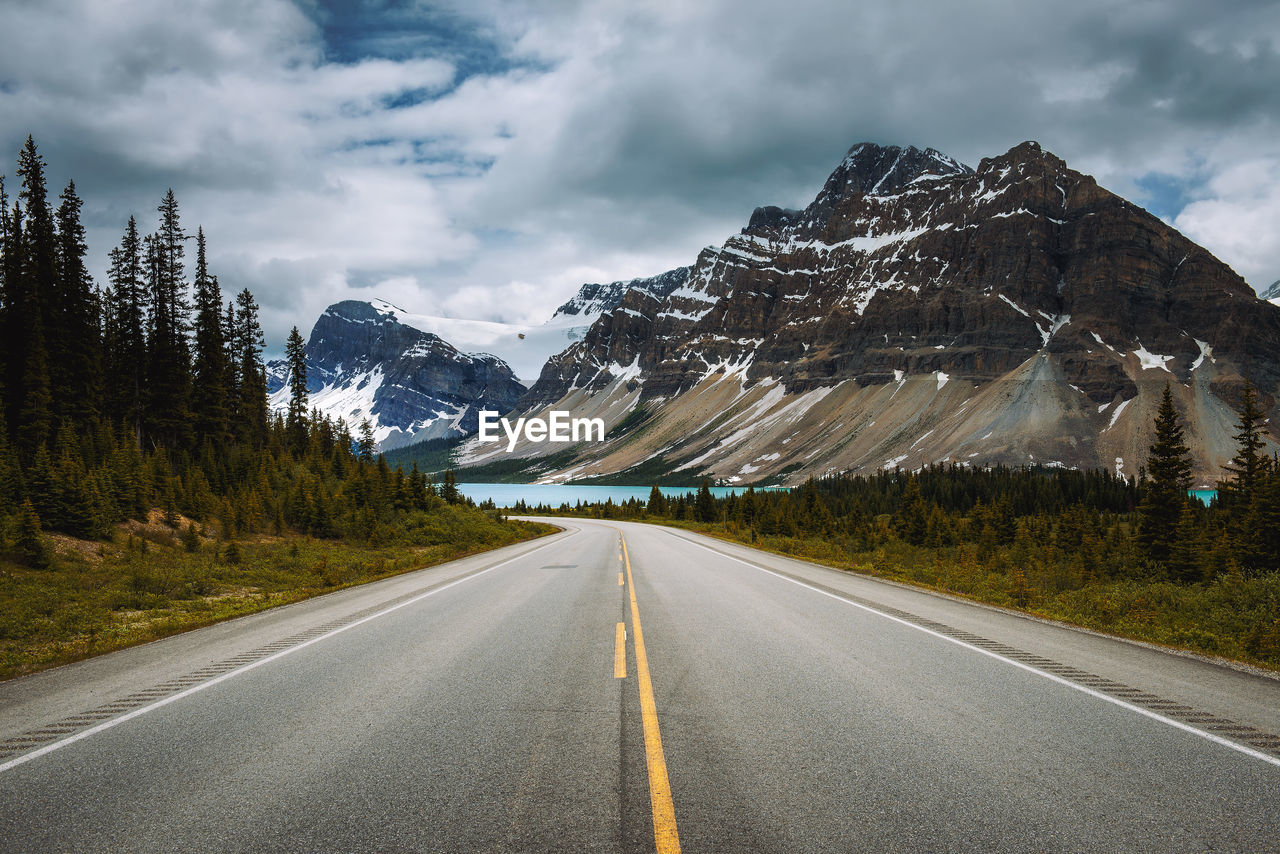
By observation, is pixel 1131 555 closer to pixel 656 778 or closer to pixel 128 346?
pixel 656 778

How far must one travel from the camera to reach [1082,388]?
19525cm

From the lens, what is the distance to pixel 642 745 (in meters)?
5.02

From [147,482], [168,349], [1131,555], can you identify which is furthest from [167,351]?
[1131,555]

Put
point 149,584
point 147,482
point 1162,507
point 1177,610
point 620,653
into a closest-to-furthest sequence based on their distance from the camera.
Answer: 1. point 620,653
2. point 1177,610
3. point 149,584
4. point 147,482
5. point 1162,507

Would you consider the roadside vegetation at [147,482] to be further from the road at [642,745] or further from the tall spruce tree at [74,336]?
the road at [642,745]

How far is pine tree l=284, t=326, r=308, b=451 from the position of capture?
6298cm

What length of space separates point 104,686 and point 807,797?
25.1 feet

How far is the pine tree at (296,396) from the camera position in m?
63.0

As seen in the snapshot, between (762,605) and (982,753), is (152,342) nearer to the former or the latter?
(762,605)

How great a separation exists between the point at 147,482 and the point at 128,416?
1637 centimetres

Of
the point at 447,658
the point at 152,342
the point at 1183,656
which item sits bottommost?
the point at 1183,656

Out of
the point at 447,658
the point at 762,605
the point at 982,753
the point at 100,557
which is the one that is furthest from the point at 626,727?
the point at 100,557

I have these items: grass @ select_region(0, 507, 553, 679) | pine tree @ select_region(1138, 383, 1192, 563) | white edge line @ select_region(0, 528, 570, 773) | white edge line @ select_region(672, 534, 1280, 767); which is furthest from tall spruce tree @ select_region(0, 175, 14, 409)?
pine tree @ select_region(1138, 383, 1192, 563)

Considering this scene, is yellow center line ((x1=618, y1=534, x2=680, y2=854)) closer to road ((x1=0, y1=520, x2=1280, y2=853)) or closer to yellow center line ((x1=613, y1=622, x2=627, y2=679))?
road ((x1=0, y1=520, x2=1280, y2=853))
